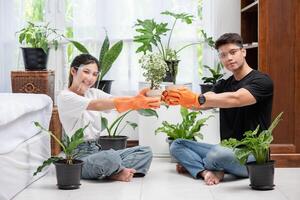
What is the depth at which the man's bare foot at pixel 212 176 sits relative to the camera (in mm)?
3197

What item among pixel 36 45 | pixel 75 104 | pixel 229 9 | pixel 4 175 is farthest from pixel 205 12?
pixel 4 175

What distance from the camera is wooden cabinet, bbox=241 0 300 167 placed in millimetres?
3686

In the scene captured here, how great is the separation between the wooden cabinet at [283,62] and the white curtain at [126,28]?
3.48ft

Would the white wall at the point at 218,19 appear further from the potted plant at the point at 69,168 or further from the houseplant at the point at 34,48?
the potted plant at the point at 69,168

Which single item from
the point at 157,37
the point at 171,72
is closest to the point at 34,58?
the point at 157,37

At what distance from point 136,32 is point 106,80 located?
515mm

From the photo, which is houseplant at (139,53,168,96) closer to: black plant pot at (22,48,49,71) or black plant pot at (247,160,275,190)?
black plant pot at (247,160,275,190)

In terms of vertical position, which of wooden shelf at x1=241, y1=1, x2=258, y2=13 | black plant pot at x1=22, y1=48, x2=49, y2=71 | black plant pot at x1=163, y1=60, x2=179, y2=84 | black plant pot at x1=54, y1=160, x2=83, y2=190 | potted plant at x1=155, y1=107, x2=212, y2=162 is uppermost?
wooden shelf at x1=241, y1=1, x2=258, y2=13

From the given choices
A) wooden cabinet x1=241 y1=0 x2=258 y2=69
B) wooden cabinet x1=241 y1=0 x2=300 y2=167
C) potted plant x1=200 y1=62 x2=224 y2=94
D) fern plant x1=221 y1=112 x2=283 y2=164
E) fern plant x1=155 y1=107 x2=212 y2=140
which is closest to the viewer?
fern plant x1=221 y1=112 x2=283 y2=164

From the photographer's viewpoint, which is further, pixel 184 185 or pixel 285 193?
pixel 184 185

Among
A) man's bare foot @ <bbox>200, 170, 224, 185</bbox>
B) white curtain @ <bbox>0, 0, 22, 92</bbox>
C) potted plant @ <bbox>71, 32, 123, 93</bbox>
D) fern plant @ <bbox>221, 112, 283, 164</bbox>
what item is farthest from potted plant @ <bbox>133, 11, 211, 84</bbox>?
fern plant @ <bbox>221, 112, 283, 164</bbox>

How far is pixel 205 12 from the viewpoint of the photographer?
468 cm

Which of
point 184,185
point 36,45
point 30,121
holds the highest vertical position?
point 36,45

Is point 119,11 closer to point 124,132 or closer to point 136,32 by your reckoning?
point 136,32
